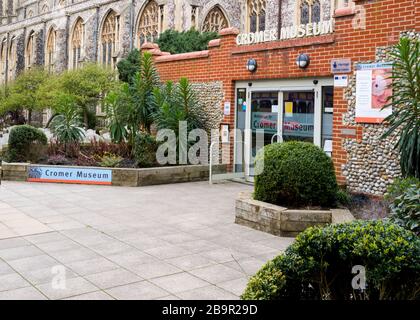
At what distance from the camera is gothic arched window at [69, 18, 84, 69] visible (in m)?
40.4

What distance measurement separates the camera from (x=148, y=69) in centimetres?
1410

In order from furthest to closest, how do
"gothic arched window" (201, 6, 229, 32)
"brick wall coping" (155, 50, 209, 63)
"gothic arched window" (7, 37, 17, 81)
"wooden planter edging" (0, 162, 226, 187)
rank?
"gothic arched window" (7, 37, 17, 81)
"gothic arched window" (201, 6, 229, 32)
"brick wall coping" (155, 50, 209, 63)
"wooden planter edging" (0, 162, 226, 187)

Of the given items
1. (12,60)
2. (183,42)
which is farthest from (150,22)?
(12,60)

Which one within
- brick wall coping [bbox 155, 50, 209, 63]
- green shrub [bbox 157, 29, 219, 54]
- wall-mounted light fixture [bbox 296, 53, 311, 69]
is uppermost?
green shrub [bbox 157, 29, 219, 54]

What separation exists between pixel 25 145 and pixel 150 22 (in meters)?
21.8

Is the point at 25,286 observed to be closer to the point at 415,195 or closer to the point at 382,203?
the point at 415,195

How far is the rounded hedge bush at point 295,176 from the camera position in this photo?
23.3 feet

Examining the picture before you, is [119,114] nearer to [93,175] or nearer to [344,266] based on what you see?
[93,175]

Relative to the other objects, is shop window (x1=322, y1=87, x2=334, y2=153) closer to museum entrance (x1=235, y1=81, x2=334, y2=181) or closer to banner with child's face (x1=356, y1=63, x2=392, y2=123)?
museum entrance (x1=235, y1=81, x2=334, y2=181)

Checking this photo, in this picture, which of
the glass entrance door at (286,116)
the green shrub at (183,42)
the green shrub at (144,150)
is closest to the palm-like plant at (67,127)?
the green shrub at (144,150)

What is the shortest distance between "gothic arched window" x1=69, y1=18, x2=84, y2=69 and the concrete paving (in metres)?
32.6

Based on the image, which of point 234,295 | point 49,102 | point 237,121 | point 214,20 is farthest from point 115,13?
point 234,295

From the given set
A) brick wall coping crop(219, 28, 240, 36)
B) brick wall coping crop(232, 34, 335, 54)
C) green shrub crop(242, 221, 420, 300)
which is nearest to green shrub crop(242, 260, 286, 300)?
green shrub crop(242, 221, 420, 300)
